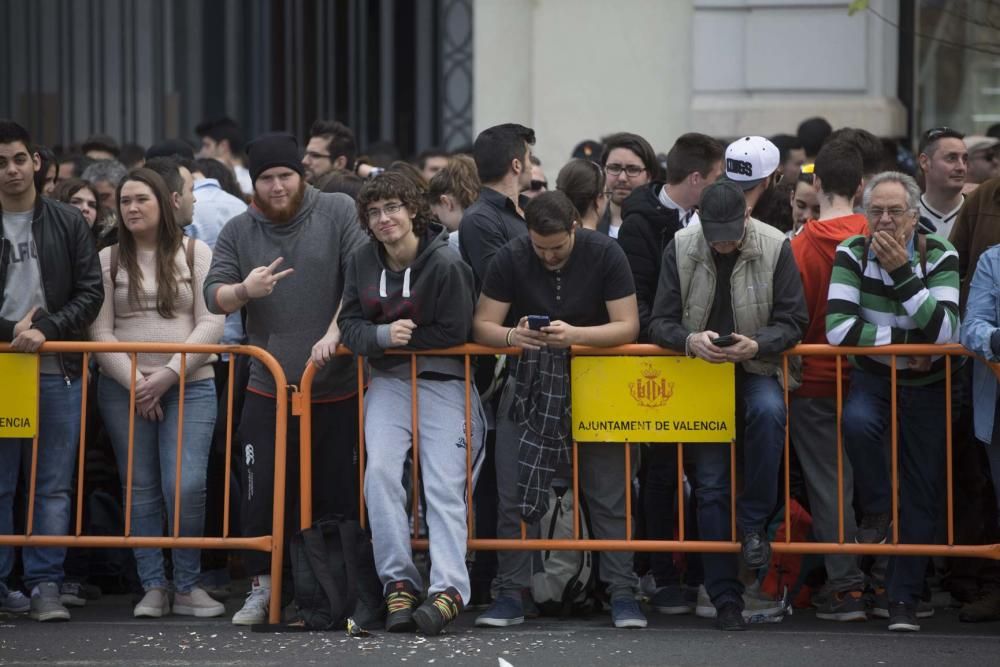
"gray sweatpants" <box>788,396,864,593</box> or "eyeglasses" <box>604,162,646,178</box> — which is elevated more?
"eyeglasses" <box>604,162,646,178</box>

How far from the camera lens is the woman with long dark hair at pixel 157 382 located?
8.38 m

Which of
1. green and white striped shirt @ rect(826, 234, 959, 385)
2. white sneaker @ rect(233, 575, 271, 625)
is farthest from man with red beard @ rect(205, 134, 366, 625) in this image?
green and white striped shirt @ rect(826, 234, 959, 385)

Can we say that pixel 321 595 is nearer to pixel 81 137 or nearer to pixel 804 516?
pixel 804 516

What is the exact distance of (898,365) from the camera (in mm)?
7969

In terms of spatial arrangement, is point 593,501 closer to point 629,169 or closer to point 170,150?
point 629,169

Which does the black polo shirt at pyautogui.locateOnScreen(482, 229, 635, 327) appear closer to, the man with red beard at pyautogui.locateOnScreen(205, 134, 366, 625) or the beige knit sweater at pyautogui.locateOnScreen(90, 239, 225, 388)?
the man with red beard at pyautogui.locateOnScreen(205, 134, 366, 625)

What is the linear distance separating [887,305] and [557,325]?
1.54 m

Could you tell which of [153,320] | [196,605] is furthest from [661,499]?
[153,320]

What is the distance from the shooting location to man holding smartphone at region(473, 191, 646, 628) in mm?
7891

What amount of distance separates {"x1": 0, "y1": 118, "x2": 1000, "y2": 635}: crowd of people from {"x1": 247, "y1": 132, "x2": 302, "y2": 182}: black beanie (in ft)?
0.06

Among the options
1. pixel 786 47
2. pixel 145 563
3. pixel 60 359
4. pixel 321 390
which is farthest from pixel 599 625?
pixel 786 47

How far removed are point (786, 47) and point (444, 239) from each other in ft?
20.6

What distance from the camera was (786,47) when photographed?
13578 millimetres

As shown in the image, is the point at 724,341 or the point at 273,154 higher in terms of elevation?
the point at 273,154
